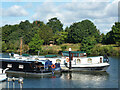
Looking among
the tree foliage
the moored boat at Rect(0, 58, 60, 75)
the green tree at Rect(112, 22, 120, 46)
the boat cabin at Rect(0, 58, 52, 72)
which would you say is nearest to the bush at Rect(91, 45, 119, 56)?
the tree foliage

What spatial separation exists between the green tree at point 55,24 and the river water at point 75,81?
111036 mm

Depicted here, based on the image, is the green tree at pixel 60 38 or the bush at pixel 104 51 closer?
the bush at pixel 104 51

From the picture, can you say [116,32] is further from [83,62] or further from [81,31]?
[83,62]

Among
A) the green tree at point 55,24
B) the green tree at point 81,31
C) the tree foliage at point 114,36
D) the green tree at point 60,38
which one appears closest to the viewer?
the tree foliage at point 114,36

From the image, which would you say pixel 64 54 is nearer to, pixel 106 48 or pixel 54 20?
pixel 106 48

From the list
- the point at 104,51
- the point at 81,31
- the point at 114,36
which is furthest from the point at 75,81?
the point at 81,31

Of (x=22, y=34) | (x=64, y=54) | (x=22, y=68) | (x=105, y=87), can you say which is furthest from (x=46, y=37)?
(x=105, y=87)

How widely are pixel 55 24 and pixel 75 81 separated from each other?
125470mm

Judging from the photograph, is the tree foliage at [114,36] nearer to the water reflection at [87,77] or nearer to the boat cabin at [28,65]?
the water reflection at [87,77]

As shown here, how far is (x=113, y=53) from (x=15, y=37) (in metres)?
65.9

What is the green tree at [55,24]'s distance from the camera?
167 metres

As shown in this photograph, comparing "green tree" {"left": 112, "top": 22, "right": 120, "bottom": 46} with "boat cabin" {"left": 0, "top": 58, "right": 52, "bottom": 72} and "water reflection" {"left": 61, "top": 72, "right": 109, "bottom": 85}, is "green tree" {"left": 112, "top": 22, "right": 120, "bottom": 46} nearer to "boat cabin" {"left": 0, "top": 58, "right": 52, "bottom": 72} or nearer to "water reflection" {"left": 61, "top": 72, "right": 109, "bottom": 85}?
"water reflection" {"left": 61, "top": 72, "right": 109, "bottom": 85}

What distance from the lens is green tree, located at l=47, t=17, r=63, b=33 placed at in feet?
547

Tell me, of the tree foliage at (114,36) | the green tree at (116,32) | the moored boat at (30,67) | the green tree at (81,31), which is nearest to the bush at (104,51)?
the tree foliage at (114,36)
